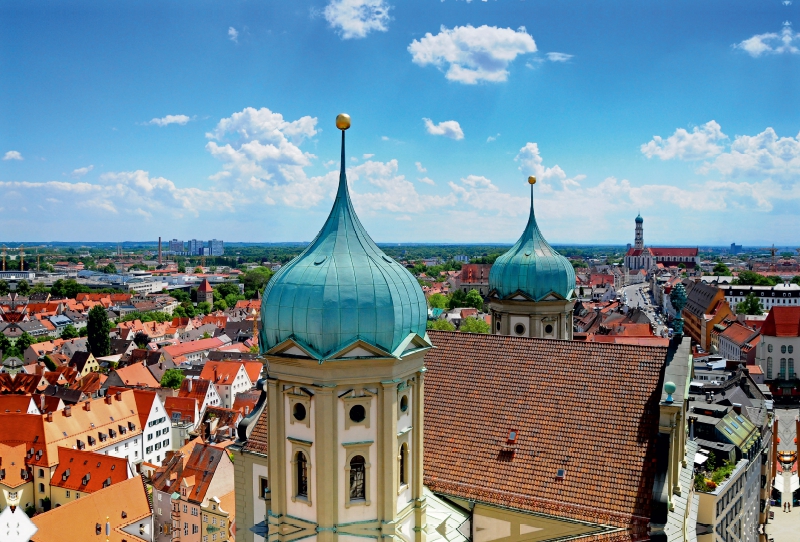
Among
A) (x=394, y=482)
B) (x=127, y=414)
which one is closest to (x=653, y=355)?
(x=394, y=482)

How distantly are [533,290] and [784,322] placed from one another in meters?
80.4

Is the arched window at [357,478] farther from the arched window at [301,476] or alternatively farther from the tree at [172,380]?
the tree at [172,380]

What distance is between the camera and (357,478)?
17516 millimetres

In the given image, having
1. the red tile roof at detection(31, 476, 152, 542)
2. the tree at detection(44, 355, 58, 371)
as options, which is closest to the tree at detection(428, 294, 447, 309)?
the tree at detection(44, 355, 58, 371)

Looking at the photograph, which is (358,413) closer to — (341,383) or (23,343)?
(341,383)

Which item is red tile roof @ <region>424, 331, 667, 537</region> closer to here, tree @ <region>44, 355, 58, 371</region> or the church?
the church

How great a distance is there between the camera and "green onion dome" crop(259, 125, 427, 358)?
16.5m

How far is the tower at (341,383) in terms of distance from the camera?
16656 mm

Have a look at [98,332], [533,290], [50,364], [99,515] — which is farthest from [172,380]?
[533,290]

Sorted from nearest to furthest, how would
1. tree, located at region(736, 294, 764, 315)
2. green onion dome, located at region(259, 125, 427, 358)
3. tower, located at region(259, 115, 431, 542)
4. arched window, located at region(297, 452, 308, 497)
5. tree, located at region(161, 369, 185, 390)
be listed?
1. green onion dome, located at region(259, 125, 427, 358)
2. tower, located at region(259, 115, 431, 542)
3. arched window, located at region(297, 452, 308, 497)
4. tree, located at region(161, 369, 185, 390)
5. tree, located at region(736, 294, 764, 315)

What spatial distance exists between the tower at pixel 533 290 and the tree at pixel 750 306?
124361 millimetres

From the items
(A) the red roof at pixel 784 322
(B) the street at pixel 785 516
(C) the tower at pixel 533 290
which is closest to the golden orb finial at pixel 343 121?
(C) the tower at pixel 533 290

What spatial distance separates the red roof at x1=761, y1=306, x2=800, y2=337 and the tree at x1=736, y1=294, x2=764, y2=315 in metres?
45.4

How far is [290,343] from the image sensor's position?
16781 millimetres
